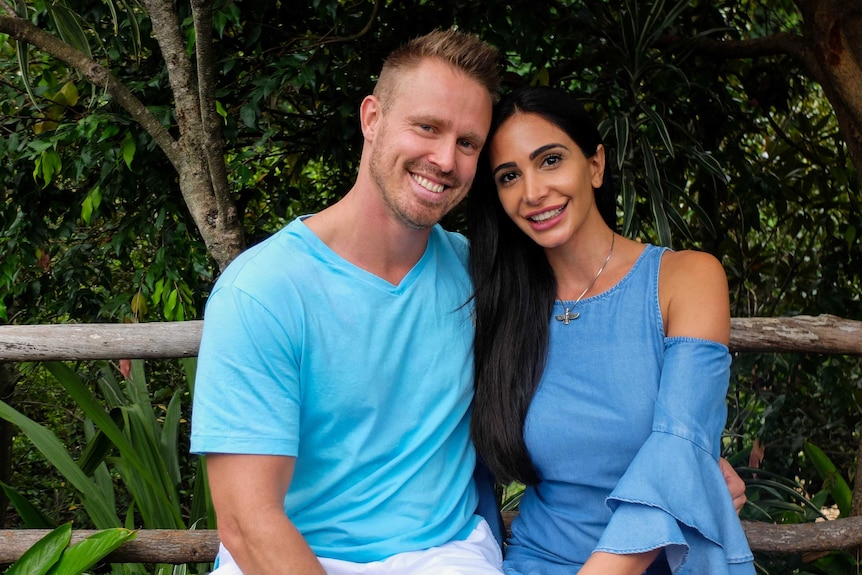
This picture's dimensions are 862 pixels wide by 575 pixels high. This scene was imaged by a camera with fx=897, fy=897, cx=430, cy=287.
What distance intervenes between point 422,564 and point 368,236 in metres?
0.63

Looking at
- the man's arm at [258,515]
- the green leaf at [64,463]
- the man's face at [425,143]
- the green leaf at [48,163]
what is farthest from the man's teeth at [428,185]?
the green leaf at [48,163]

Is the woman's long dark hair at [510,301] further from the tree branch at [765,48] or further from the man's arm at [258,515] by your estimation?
the tree branch at [765,48]

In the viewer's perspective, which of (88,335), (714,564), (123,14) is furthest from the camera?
(123,14)

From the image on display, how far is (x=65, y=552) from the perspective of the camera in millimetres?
1985

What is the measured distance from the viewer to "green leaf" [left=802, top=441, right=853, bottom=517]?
2863 mm

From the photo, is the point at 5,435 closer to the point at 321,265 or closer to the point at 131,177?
the point at 131,177

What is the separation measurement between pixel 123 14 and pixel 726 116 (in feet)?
7.60

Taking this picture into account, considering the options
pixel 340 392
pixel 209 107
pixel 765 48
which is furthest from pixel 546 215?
pixel 765 48

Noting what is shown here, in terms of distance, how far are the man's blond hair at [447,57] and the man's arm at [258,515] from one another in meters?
0.76

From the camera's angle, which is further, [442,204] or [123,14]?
[123,14]

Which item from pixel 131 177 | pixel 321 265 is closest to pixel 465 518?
pixel 321 265

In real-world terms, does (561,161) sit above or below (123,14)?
below

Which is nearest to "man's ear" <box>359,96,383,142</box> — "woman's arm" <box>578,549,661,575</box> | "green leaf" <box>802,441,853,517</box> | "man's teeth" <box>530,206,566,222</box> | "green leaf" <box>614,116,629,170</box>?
"man's teeth" <box>530,206,566,222</box>

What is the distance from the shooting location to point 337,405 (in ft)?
5.43
